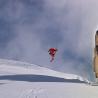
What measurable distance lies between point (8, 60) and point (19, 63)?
3.87m

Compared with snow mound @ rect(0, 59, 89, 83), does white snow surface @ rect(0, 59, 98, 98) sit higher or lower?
lower

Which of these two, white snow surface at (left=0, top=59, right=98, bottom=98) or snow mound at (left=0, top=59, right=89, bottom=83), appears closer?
white snow surface at (left=0, top=59, right=98, bottom=98)

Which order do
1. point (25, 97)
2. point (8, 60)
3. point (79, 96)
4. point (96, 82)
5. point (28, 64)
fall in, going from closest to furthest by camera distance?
point (25, 97) < point (79, 96) < point (96, 82) < point (28, 64) < point (8, 60)

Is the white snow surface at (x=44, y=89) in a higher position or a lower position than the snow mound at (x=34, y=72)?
lower

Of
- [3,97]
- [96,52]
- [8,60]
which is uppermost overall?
[8,60]

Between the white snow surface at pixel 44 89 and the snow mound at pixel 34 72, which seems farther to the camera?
the snow mound at pixel 34 72

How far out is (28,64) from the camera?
1945 inches

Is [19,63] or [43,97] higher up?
[19,63]

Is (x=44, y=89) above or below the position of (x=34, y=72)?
below

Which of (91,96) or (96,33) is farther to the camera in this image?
(96,33)

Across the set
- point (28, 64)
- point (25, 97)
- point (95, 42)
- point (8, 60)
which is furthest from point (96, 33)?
point (8, 60)

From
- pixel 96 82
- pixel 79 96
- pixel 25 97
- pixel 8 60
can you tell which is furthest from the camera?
pixel 8 60

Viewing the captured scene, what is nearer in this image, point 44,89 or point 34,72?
point 44,89

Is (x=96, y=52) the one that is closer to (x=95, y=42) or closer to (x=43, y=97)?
(x=95, y=42)
